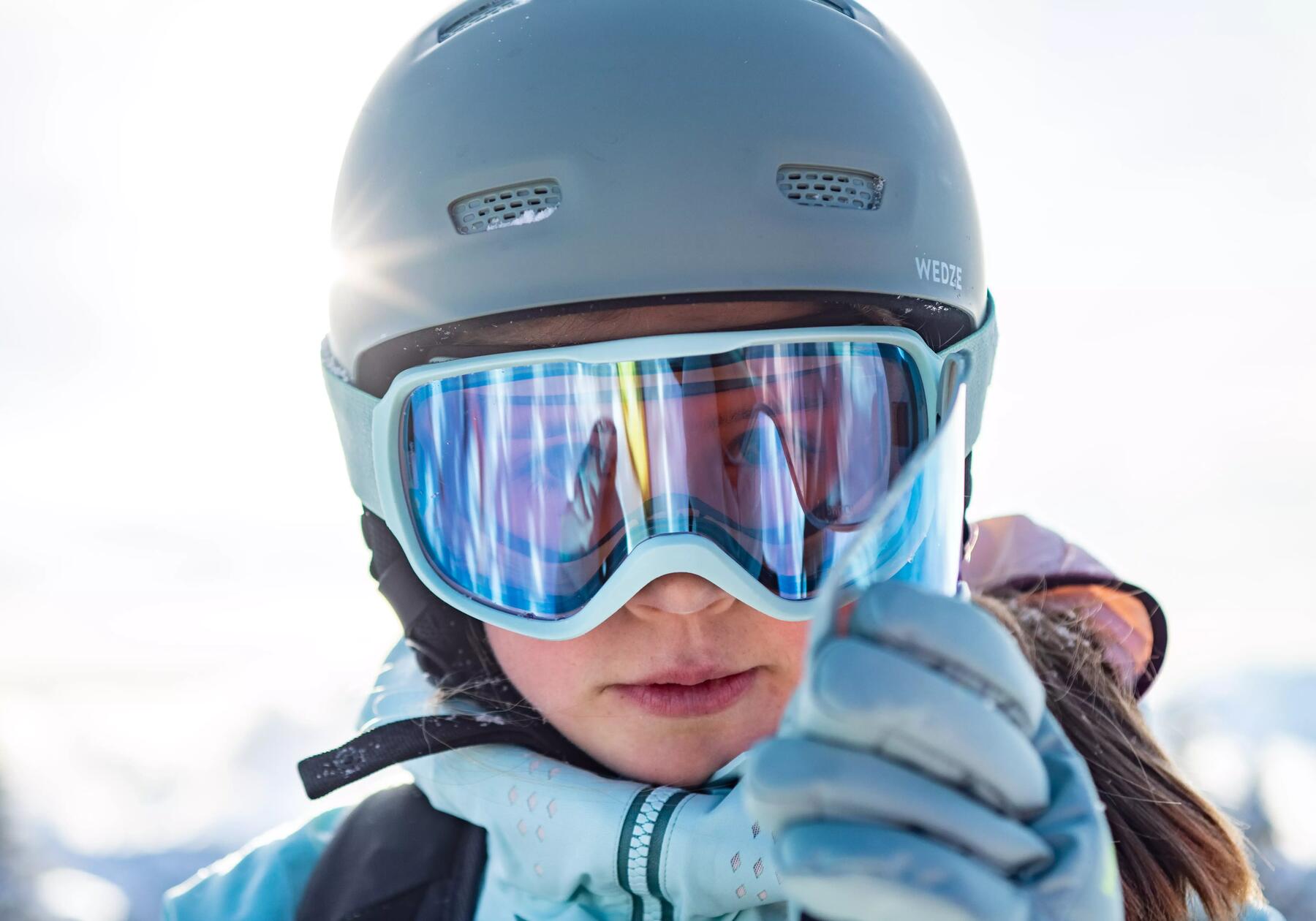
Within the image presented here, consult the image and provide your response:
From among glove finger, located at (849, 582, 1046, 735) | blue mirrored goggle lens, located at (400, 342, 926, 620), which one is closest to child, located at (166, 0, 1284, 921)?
blue mirrored goggle lens, located at (400, 342, 926, 620)

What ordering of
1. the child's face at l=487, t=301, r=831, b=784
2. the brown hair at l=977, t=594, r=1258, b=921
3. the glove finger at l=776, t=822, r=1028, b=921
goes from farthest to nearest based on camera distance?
1. the child's face at l=487, t=301, r=831, b=784
2. the brown hair at l=977, t=594, r=1258, b=921
3. the glove finger at l=776, t=822, r=1028, b=921

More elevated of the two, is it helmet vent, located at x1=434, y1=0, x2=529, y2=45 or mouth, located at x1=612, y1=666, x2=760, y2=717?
helmet vent, located at x1=434, y1=0, x2=529, y2=45

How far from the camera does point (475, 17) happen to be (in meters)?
2.05

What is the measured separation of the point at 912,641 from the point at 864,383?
877 mm

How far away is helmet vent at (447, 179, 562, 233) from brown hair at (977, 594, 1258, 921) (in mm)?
1069

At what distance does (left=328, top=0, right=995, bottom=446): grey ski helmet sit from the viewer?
5.56 ft

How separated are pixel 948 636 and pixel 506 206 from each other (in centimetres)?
121

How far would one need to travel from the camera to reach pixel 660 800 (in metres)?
1.75

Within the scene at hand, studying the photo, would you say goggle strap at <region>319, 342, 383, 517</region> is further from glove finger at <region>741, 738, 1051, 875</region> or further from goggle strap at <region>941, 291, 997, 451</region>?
glove finger at <region>741, 738, 1051, 875</region>

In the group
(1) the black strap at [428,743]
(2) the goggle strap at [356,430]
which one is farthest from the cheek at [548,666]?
(2) the goggle strap at [356,430]

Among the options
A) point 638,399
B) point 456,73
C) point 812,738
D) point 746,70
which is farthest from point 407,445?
point 812,738

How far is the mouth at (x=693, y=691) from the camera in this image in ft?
5.59

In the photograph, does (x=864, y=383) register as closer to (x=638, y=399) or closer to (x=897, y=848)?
(x=638, y=399)

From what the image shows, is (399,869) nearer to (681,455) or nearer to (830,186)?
(681,455)
